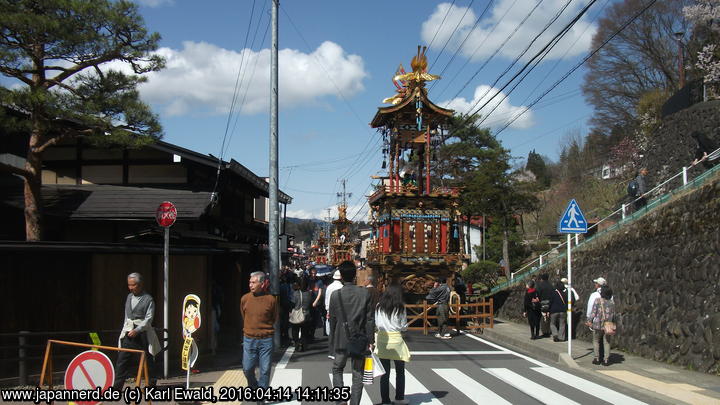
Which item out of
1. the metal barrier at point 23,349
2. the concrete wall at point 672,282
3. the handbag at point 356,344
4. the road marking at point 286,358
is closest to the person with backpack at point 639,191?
the concrete wall at point 672,282

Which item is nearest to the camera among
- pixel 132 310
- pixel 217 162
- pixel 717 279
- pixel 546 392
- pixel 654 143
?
pixel 132 310

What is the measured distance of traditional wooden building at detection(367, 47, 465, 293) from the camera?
68.0 ft

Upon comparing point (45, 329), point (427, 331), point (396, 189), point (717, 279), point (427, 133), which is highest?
point (427, 133)

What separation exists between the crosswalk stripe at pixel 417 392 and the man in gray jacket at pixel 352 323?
1.58 m

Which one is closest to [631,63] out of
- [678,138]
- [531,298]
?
[678,138]

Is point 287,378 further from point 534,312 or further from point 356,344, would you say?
point 534,312

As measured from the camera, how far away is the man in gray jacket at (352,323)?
730 cm

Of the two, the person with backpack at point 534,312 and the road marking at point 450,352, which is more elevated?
A: the person with backpack at point 534,312

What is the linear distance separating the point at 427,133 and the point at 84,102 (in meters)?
13.4

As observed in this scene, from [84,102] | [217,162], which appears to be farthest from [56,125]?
[217,162]

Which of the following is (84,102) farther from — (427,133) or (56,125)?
(427,133)

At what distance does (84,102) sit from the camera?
11.5m

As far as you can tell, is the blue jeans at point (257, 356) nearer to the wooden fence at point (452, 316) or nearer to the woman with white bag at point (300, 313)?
the woman with white bag at point (300, 313)

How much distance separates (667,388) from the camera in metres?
9.42
